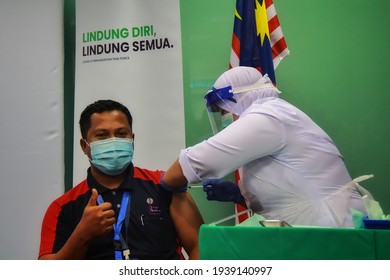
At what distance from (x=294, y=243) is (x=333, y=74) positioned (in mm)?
2027

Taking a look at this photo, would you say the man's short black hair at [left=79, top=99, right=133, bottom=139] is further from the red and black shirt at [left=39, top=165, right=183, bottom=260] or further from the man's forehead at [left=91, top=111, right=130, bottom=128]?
the red and black shirt at [left=39, top=165, right=183, bottom=260]

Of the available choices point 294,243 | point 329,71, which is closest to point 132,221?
point 294,243

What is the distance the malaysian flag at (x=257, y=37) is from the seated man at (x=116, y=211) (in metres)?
1.06

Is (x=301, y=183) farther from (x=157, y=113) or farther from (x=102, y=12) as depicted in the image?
(x=102, y=12)

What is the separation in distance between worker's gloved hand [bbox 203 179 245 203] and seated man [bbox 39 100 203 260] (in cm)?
23

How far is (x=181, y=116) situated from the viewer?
2.71 metres

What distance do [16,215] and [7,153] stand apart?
1.49 feet

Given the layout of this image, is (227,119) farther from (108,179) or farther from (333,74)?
(333,74)

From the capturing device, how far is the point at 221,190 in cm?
216

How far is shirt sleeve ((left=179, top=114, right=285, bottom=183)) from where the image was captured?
1.64 metres

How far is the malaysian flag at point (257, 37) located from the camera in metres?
2.58

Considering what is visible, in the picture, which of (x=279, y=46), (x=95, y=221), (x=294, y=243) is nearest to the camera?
(x=294, y=243)

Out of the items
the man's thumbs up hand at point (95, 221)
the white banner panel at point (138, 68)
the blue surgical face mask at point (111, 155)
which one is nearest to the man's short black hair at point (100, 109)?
the blue surgical face mask at point (111, 155)

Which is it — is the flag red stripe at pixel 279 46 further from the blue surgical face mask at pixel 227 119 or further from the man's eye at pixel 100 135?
the man's eye at pixel 100 135
